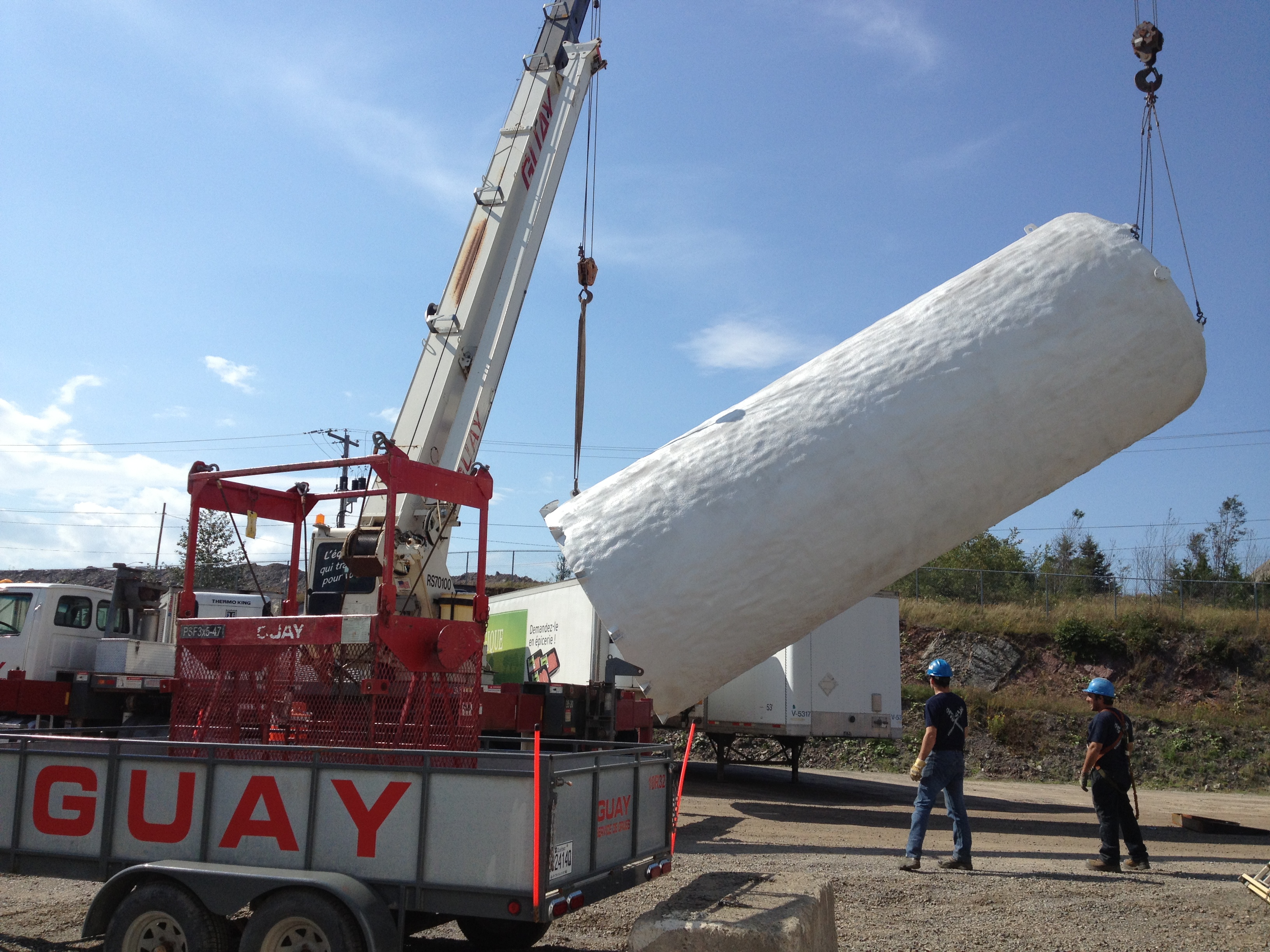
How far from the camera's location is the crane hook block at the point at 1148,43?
10.9 metres

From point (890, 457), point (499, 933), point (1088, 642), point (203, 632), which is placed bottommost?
point (499, 933)

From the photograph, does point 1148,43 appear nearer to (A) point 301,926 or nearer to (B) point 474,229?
(B) point 474,229

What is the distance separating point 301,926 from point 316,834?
1.34ft

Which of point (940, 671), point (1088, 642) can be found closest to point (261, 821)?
point (940, 671)

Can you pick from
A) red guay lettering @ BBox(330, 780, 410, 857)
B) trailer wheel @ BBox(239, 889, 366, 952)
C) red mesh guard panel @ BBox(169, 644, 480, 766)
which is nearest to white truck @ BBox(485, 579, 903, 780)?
red mesh guard panel @ BBox(169, 644, 480, 766)

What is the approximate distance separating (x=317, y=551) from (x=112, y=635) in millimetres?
4453

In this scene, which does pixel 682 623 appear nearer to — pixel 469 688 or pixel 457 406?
pixel 469 688

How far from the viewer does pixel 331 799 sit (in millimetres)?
4879

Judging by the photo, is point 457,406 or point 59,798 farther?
point 457,406

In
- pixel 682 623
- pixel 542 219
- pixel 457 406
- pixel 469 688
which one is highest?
pixel 542 219

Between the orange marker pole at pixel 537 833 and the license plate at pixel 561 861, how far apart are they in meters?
0.07

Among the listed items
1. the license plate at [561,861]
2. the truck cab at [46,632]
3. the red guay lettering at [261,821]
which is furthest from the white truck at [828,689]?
the red guay lettering at [261,821]

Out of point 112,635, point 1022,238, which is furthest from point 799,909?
point 112,635

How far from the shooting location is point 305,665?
22.0ft
